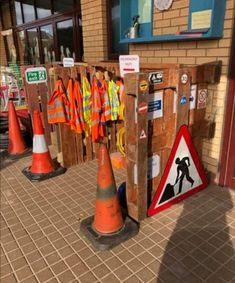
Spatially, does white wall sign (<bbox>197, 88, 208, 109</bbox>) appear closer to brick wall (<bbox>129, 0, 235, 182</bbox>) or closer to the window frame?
brick wall (<bbox>129, 0, 235, 182</bbox>)

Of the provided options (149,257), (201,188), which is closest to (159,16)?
(201,188)

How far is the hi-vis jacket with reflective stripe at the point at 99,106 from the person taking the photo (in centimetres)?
343

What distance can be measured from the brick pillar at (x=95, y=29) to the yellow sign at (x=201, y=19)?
2019mm

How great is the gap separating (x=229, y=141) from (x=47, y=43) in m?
5.88

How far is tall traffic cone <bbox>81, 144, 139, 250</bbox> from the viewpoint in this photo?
2375 millimetres

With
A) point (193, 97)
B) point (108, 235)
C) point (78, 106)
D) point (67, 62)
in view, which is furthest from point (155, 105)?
point (67, 62)

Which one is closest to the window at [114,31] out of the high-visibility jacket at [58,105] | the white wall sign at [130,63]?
the high-visibility jacket at [58,105]

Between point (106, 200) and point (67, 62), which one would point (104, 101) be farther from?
point (106, 200)

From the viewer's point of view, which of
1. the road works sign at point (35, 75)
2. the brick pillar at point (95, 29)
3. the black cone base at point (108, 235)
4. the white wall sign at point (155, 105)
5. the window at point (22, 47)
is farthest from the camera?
the window at point (22, 47)

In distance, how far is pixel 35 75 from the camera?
394 centimetres

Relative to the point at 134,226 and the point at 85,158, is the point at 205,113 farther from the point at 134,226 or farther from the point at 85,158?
the point at 85,158

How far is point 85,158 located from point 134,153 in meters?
1.82

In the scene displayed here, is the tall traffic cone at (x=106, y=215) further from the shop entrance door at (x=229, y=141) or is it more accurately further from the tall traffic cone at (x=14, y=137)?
the tall traffic cone at (x=14, y=137)

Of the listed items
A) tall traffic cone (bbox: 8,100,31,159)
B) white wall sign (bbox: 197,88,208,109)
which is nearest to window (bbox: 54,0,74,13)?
tall traffic cone (bbox: 8,100,31,159)
